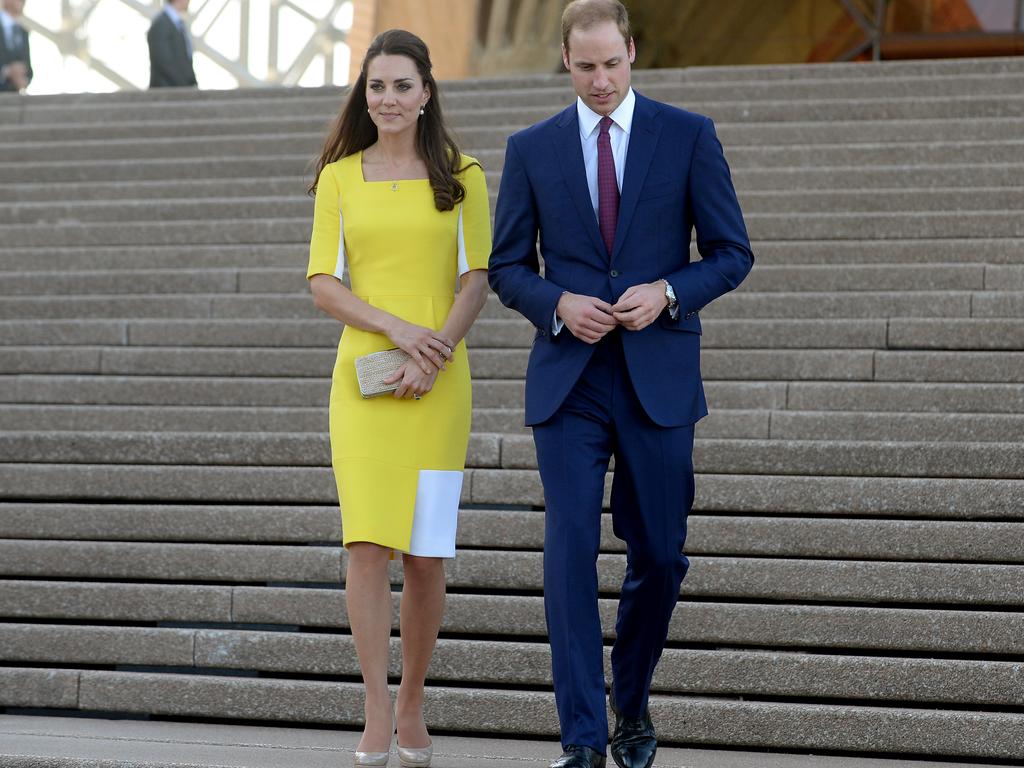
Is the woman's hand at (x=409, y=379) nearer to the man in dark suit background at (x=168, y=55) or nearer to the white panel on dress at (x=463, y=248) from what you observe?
the white panel on dress at (x=463, y=248)

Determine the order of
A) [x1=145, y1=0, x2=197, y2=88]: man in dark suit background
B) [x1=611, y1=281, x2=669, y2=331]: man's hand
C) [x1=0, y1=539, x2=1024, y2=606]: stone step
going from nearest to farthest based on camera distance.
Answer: [x1=611, y1=281, x2=669, y2=331]: man's hand → [x1=0, y1=539, x2=1024, y2=606]: stone step → [x1=145, y1=0, x2=197, y2=88]: man in dark suit background

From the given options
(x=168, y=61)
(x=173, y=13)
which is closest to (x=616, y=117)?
(x=168, y=61)

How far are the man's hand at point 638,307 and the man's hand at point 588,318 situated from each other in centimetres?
3

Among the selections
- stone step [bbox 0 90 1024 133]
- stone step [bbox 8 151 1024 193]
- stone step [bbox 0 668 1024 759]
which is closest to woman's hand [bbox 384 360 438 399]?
stone step [bbox 0 668 1024 759]

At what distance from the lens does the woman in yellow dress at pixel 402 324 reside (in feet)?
14.8

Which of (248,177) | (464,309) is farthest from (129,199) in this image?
(464,309)

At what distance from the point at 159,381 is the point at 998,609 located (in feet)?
13.5

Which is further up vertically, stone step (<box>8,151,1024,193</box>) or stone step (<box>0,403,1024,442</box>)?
stone step (<box>8,151,1024,193</box>)

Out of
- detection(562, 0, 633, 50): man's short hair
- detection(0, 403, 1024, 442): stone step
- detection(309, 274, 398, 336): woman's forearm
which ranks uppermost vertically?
detection(562, 0, 633, 50): man's short hair

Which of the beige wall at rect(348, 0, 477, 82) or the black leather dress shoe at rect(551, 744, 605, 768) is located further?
the beige wall at rect(348, 0, 477, 82)

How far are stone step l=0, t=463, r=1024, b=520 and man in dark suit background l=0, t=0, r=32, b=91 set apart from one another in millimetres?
8274

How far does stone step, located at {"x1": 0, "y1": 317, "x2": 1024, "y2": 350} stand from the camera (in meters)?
7.14

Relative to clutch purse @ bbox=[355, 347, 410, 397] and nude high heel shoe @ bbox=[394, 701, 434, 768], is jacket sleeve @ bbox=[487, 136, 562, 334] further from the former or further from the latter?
nude high heel shoe @ bbox=[394, 701, 434, 768]

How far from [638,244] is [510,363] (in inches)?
127
